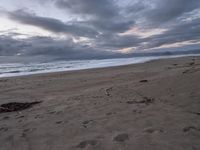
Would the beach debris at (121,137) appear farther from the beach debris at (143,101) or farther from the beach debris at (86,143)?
the beach debris at (143,101)

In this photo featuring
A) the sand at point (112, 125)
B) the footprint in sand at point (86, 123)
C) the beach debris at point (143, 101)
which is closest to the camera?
the sand at point (112, 125)

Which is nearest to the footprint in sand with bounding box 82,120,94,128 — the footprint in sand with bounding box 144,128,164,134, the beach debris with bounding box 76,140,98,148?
the beach debris with bounding box 76,140,98,148

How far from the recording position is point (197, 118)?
13.1 feet

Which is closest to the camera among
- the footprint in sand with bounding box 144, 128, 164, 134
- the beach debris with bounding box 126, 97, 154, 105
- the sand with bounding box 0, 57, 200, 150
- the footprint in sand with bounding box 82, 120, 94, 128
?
the sand with bounding box 0, 57, 200, 150

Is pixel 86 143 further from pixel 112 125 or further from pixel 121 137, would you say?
pixel 112 125

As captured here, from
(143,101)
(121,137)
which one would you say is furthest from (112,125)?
(143,101)

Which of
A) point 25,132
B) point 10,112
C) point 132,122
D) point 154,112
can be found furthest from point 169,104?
point 10,112

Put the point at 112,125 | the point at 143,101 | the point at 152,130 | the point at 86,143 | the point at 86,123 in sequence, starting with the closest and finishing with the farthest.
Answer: the point at 86,143 < the point at 152,130 < the point at 112,125 < the point at 86,123 < the point at 143,101

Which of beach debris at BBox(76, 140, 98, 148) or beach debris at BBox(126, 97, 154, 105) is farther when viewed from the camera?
beach debris at BBox(126, 97, 154, 105)

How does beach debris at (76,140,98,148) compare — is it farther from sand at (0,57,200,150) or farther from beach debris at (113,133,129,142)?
beach debris at (113,133,129,142)

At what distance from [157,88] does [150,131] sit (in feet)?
13.0

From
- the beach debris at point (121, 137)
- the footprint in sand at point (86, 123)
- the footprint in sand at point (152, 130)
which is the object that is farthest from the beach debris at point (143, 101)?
the beach debris at point (121, 137)

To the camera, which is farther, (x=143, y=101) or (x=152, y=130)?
(x=143, y=101)

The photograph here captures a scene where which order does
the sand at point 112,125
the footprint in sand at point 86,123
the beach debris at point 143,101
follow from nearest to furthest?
the sand at point 112,125, the footprint in sand at point 86,123, the beach debris at point 143,101
